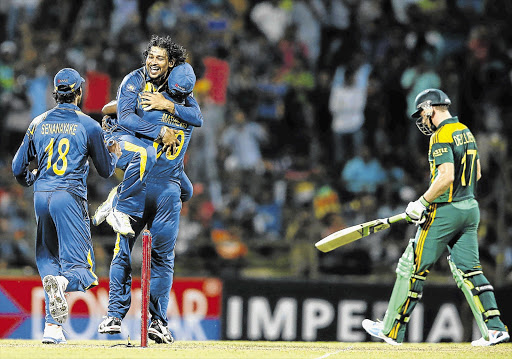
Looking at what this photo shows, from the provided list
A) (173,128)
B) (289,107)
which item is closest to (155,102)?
(173,128)

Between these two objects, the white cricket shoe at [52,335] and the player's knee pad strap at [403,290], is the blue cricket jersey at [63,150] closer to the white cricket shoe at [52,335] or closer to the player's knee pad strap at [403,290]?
the white cricket shoe at [52,335]

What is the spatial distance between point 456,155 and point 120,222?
313 cm

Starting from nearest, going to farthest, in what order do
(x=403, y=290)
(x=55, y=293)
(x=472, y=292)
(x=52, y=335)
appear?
(x=55, y=293)
(x=52, y=335)
(x=403, y=290)
(x=472, y=292)

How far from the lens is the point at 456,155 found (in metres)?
8.95

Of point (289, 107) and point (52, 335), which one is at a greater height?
point (289, 107)

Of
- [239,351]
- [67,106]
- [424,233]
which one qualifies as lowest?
[239,351]

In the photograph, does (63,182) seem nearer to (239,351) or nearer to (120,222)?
(120,222)

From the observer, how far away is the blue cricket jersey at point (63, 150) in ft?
28.5

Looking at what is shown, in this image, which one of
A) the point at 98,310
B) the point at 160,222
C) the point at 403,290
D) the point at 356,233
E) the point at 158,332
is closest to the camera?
the point at 160,222

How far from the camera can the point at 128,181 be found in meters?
8.87

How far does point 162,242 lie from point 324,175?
630 cm

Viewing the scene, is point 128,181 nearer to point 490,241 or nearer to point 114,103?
point 114,103

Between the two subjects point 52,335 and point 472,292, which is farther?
point 472,292

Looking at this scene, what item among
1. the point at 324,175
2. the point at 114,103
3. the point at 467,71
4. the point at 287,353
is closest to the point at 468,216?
the point at 287,353
